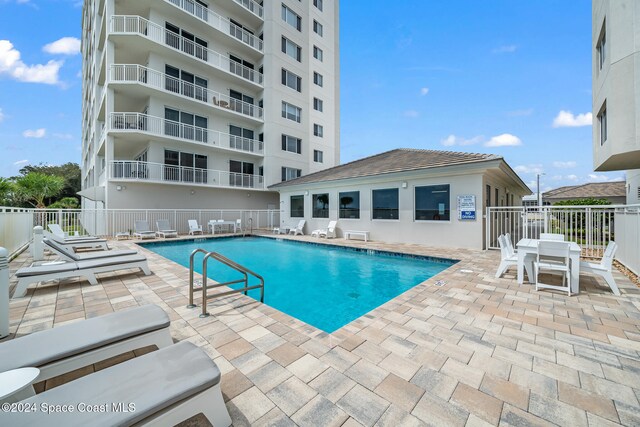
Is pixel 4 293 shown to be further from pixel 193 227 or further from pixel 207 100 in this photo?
pixel 207 100

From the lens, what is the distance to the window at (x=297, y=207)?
16.3 meters

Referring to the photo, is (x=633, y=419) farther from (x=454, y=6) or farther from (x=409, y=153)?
(x=454, y=6)

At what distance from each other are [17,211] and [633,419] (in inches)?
543

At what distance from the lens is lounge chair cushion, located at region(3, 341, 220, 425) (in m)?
1.39

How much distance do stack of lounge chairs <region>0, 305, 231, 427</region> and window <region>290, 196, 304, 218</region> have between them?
1386 cm

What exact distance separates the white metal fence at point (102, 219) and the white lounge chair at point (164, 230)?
1.11 meters

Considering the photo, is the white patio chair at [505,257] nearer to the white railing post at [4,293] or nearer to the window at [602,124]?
the white railing post at [4,293]

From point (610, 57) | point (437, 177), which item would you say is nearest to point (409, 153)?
point (437, 177)

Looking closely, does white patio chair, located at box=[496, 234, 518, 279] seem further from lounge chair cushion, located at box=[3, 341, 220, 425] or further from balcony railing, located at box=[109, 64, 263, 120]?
balcony railing, located at box=[109, 64, 263, 120]

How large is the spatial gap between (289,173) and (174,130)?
28.8 feet

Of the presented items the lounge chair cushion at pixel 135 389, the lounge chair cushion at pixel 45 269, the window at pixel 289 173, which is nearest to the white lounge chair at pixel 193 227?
the window at pixel 289 173

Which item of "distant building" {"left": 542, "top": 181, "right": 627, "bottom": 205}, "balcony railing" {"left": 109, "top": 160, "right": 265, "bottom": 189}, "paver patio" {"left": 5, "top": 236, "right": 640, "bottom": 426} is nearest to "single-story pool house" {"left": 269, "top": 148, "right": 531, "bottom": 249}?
"paver patio" {"left": 5, "top": 236, "right": 640, "bottom": 426}

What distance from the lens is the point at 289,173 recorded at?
21844mm

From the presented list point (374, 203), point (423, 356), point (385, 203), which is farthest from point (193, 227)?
point (423, 356)
